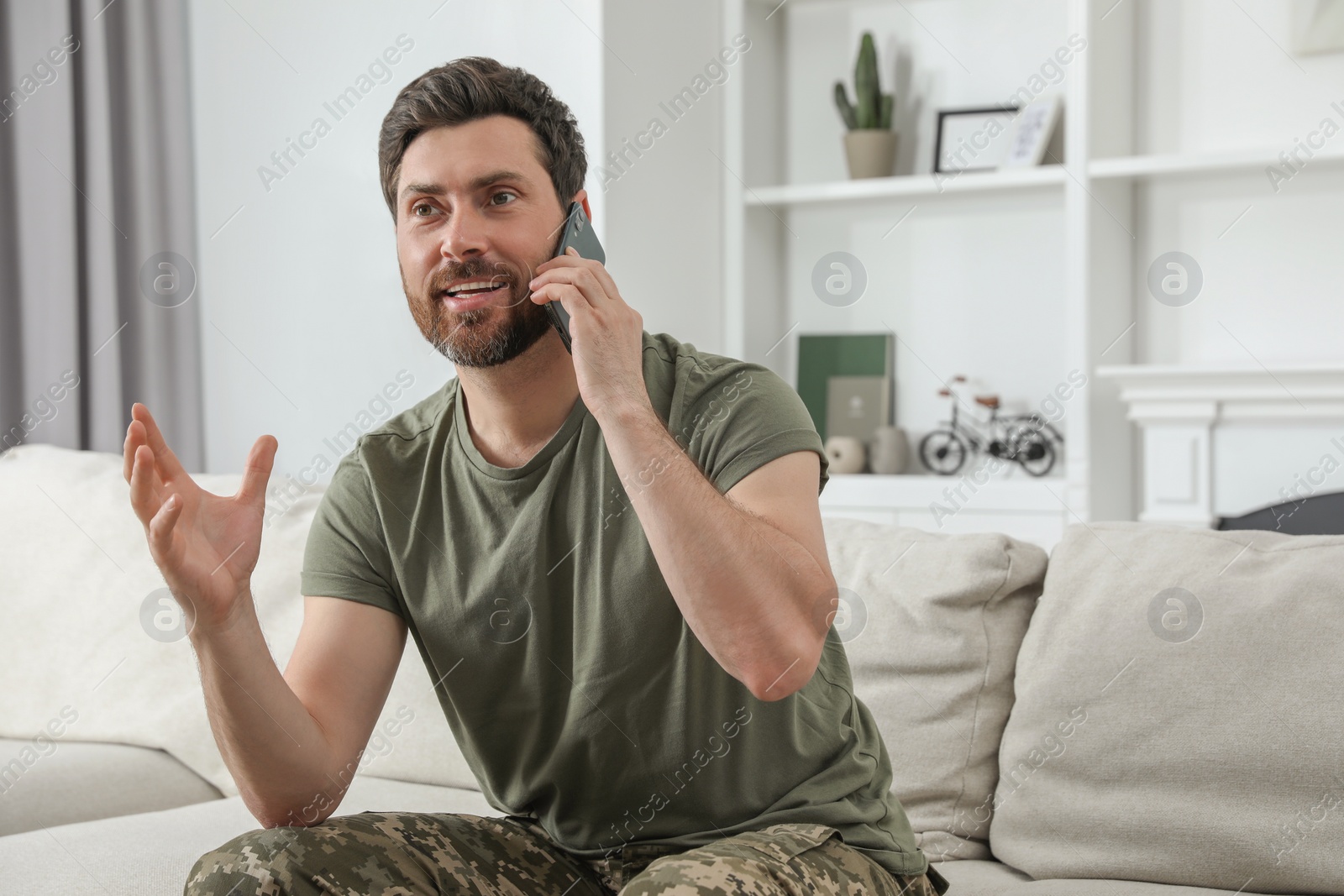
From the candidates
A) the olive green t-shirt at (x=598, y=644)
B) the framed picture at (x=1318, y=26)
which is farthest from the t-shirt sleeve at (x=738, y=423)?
the framed picture at (x=1318, y=26)

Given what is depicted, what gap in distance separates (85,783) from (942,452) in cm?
216

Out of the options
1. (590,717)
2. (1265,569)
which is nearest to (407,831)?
(590,717)

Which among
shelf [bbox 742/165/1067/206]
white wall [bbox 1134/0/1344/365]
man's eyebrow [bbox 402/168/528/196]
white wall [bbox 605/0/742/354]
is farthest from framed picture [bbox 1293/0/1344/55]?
man's eyebrow [bbox 402/168/528/196]

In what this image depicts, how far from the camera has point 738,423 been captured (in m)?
1.19

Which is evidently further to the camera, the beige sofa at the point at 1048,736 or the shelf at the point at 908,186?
the shelf at the point at 908,186

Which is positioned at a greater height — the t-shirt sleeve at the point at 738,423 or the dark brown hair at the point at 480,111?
the dark brown hair at the point at 480,111

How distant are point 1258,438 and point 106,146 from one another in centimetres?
290

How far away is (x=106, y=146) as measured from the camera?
10.1 feet

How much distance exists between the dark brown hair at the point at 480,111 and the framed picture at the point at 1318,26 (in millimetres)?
2218

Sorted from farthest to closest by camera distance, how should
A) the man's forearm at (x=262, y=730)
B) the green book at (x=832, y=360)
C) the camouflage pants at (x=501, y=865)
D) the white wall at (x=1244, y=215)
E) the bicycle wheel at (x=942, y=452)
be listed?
the green book at (x=832, y=360), the bicycle wheel at (x=942, y=452), the white wall at (x=1244, y=215), the man's forearm at (x=262, y=730), the camouflage pants at (x=501, y=865)

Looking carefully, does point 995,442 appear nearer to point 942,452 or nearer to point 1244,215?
point 942,452

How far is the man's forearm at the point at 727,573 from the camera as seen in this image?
40.8 inches

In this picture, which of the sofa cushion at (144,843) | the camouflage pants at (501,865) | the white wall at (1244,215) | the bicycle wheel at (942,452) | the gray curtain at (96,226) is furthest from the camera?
the bicycle wheel at (942,452)

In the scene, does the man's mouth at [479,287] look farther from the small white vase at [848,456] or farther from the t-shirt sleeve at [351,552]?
the small white vase at [848,456]
